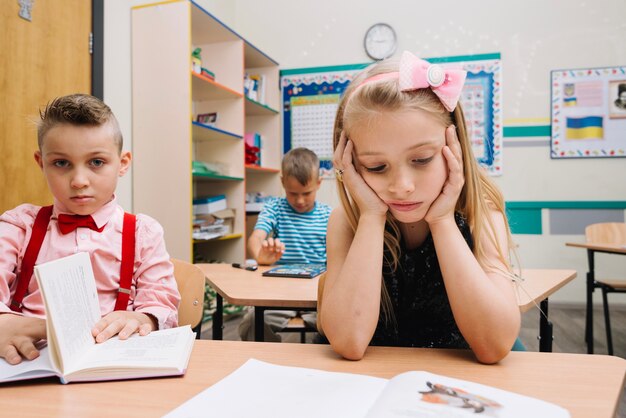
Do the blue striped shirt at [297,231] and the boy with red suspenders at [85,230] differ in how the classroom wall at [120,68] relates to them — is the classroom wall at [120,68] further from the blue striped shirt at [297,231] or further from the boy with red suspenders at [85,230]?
the boy with red suspenders at [85,230]

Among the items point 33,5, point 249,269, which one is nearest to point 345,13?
point 33,5

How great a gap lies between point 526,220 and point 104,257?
3.58 meters

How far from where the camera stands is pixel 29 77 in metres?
2.05

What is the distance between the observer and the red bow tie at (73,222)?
3.60ft

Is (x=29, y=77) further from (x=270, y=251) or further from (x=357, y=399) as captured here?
(x=357, y=399)

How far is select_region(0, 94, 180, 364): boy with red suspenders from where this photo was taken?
105 centimetres

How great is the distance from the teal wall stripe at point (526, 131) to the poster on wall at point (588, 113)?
0.20ft

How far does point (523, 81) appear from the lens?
3793mm

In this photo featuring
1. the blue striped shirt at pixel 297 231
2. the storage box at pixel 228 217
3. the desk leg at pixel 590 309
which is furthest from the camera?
the storage box at pixel 228 217

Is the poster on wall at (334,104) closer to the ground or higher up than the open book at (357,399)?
higher up

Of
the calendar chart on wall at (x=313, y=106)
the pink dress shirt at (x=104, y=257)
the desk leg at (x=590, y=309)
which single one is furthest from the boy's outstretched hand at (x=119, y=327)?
the calendar chart on wall at (x=313, y=106)

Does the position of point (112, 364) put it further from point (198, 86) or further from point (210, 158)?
point (210, 158)

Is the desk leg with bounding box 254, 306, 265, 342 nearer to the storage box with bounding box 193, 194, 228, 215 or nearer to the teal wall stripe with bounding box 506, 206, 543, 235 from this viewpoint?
the storage box with bounding box 193, 194, 228, 215

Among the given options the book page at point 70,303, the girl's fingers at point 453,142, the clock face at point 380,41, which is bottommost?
the book page at point 70,303
